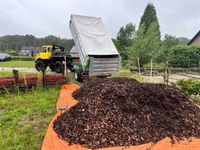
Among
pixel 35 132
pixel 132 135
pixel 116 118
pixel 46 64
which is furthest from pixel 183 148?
pixel 46 64

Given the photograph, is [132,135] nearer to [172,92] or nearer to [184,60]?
[172,92]

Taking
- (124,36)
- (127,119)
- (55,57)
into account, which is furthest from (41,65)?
(124,36)

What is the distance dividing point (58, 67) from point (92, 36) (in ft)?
14.3

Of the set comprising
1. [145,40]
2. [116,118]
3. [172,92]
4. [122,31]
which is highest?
[122,31]

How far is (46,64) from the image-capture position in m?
14.5

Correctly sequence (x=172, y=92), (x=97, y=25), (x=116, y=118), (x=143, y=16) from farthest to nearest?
(x=143, y=16)
(x=97, y=25)
(x=172, y=92)
(x=116, y=118)

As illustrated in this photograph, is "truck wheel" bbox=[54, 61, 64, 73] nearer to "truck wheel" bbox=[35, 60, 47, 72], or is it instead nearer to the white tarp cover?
"truck wheel" bbox=[35, 60, 47, 72]

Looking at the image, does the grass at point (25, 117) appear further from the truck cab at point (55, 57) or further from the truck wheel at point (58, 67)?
Result: the truck cab at point (55, 57)

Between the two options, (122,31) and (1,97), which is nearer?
(1,97)

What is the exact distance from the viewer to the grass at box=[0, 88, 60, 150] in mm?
4000

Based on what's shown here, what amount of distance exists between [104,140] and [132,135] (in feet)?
1.80

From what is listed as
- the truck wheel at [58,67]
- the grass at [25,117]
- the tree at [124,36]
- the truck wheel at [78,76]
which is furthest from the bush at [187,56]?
the grass at [25,117]

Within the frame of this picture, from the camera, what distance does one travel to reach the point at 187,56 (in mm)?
21062

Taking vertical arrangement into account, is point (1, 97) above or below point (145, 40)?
below
